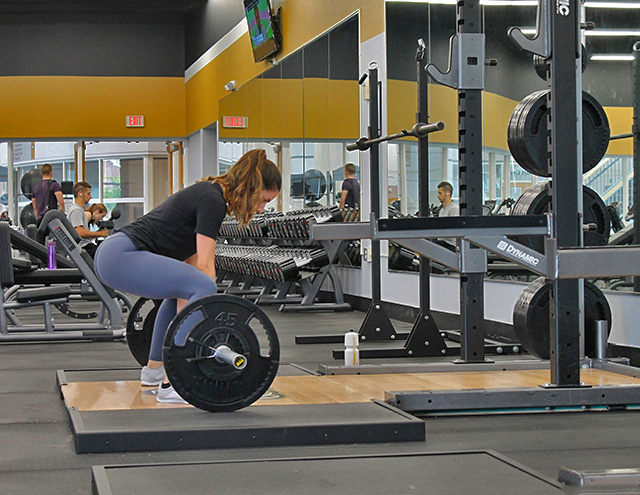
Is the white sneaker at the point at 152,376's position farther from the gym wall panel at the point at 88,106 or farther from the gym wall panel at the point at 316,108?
the gym wall panel at the point at 88,106

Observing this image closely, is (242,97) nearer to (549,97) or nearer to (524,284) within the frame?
(524,284)

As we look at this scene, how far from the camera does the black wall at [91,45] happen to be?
602 inches

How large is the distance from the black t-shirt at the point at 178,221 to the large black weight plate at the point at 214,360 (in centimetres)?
37

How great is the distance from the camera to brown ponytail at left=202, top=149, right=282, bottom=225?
11.0ft

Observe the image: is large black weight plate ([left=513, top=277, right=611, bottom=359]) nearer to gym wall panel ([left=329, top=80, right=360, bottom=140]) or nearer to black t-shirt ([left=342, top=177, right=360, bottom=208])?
black t-shirt ([left=342, top=177, right=360, bottom=208])

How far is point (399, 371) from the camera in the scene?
4.28m

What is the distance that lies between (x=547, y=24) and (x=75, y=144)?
13160 millimetres

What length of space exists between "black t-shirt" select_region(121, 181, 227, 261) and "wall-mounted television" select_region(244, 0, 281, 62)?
7347 mm

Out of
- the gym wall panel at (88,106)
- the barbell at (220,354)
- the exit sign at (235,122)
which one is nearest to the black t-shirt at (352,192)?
the exit sign at (235,122)

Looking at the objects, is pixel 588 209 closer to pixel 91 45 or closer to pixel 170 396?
pixel 170 396

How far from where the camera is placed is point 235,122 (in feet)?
39.5

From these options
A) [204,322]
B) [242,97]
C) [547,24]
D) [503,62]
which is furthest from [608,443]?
[242,97]

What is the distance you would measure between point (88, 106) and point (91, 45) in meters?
1.10

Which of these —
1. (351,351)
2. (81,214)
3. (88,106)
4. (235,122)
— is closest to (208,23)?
(88,106)
